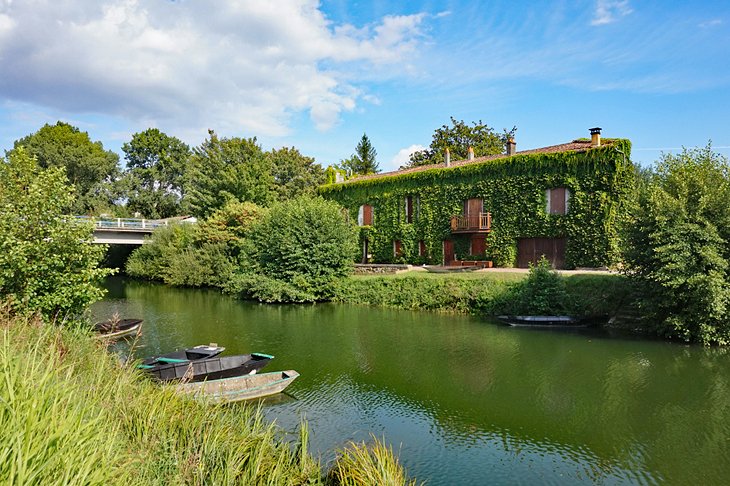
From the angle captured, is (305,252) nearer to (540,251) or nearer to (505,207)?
(505,207)

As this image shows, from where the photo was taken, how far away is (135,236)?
3797cm

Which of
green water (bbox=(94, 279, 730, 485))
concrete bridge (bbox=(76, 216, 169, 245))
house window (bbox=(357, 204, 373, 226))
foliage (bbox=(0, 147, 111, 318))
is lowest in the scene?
green water (bbox=(94, 279, 730, 485))

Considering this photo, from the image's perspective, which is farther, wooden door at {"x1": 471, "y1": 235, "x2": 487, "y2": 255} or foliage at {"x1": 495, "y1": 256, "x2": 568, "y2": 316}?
wooden door at {"x1": 471, "y1": 235, "x2": 487, "y2": 255}

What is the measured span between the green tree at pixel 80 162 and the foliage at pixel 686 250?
48.6 metres

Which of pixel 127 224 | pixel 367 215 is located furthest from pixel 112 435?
pixel 127 224

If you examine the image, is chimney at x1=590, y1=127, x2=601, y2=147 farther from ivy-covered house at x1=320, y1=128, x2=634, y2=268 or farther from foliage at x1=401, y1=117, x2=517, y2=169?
foliage at x1=401, y1=117, x2=517, y2=169

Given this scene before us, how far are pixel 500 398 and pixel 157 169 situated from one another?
186 ft

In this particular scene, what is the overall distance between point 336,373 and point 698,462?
8.15 m

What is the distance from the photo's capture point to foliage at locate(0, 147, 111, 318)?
10.4 meters

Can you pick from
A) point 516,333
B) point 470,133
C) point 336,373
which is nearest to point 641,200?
point 516,333

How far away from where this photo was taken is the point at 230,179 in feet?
128

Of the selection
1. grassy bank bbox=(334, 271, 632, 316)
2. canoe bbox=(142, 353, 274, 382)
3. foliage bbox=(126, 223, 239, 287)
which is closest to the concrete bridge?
foliage bbox=(126, 223, 239, 287)

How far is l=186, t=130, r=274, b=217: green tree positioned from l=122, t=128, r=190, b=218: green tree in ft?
41.6

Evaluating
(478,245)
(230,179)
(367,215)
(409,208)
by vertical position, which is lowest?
(478,245)
